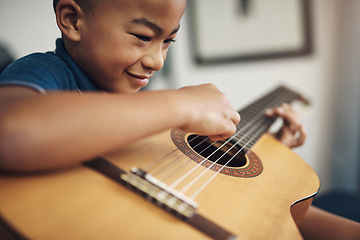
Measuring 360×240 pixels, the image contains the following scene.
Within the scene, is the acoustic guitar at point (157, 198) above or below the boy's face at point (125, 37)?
below

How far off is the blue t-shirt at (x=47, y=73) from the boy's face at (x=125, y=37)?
0.09 ft

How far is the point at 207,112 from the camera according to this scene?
0.46 m

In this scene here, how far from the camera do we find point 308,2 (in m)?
1.38

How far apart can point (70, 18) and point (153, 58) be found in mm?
201

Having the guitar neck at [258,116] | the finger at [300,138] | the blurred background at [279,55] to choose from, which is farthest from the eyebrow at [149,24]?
the blurred background at [279,55]

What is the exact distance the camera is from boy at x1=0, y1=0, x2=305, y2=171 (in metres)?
0.31

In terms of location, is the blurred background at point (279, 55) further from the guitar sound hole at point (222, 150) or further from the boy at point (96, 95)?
the guitar sound hole at point (222, 150)

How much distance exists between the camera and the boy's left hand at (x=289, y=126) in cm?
88

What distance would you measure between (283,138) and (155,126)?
0.67 m

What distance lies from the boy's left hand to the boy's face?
0.48 meters

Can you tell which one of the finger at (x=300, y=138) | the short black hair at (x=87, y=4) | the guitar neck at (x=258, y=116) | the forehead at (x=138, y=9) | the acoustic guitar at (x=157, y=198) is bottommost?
the finger at (x=300, y=138)

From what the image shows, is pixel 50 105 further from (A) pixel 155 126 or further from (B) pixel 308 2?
(B) pixel 308 2

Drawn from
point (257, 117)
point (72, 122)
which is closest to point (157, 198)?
point (72, 122)

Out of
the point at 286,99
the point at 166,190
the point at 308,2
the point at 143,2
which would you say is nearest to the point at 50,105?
the point at 166,190
